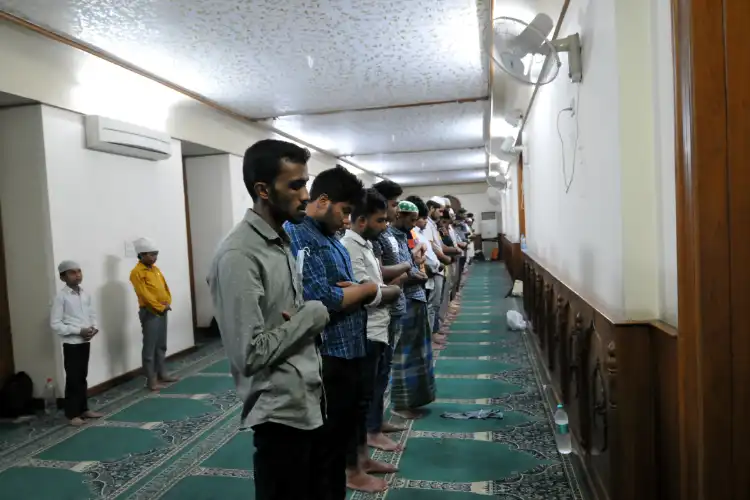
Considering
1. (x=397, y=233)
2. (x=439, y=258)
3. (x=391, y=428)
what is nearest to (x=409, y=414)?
(x=391, y=428)

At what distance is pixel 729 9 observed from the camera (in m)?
1.32

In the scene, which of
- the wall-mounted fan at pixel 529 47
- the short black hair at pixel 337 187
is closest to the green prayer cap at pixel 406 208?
the wall-mounted fan at pixel 529 47

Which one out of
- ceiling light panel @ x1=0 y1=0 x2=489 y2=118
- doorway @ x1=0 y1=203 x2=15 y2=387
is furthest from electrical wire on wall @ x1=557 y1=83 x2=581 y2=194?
doorway @ x1=0 y1=203 x2=15 y2=387

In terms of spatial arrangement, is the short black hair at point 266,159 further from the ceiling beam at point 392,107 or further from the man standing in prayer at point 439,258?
the ceiling beam at point 392,107

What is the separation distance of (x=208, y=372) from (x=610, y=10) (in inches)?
167

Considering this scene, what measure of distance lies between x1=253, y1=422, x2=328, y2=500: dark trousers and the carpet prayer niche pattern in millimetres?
1070

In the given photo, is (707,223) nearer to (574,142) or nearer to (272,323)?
(272,323)

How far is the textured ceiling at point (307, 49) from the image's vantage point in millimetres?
3299

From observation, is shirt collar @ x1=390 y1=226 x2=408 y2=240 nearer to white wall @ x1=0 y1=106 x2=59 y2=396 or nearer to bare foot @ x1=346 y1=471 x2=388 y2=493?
bare foot @ x1=346 y1=471 x2=388 y2=493

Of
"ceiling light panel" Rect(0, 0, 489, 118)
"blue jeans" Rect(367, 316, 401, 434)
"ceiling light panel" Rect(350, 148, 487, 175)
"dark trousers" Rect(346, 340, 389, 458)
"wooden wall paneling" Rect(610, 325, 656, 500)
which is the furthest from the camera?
"ceiling light panel" Rect(350, 148, 487, 175)

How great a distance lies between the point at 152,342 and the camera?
437cm

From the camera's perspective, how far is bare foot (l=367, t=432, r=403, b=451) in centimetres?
288

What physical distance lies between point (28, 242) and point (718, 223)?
424 cm

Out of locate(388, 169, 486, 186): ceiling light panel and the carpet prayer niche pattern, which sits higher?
locate(388, 169, 486, 186): ceiling light panel
